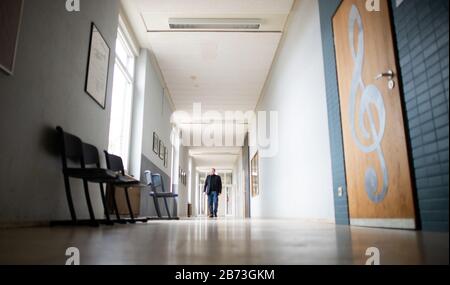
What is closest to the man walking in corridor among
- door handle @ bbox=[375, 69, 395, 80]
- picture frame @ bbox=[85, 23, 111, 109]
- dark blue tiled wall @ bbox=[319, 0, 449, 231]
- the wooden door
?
picture frame @ bbox=[85, 23, 111, 109]

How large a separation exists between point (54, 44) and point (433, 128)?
3.06 m

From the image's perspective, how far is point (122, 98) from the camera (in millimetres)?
5766

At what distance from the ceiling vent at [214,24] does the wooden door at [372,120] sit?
230 centimetres

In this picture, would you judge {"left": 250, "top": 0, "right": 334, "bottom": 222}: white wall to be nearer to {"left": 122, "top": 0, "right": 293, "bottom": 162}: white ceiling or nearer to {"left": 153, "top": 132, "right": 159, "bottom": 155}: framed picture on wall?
{"left": 122, "top": 0, "right": 293, "bottom": 162}: white ceiling

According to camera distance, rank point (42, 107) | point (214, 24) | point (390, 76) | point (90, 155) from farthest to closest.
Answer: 1. point (214, 24)
2. point (90, 155)
3. point (42, 107)
4. point (390, 76)

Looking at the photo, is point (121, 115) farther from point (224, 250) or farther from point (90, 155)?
point (224, 250)

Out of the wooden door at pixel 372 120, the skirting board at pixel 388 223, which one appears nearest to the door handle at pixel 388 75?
the wooden door at pixel 372 120

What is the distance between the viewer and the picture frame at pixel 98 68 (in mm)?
3629

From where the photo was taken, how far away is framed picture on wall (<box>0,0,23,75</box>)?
83.4 inches

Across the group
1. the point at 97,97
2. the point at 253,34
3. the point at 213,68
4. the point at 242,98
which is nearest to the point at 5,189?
the point at 97,97

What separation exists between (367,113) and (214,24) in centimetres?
358

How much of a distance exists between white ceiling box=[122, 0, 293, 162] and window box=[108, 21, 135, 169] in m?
0.37

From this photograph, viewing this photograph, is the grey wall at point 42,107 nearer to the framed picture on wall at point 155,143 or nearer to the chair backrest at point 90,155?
the chair backrest at point 90,155

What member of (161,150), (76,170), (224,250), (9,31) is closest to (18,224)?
(76,170)
